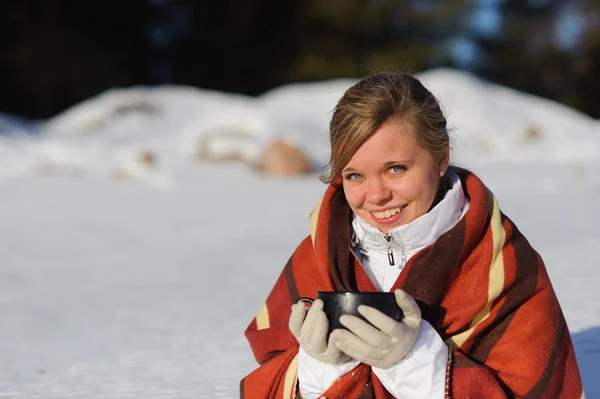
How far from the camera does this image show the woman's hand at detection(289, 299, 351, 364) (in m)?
1.32

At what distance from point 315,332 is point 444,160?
1.35 ft

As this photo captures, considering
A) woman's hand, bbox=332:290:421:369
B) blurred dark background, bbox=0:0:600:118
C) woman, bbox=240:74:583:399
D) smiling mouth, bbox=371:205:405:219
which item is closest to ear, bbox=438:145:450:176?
woman, bbox=240:74:583:399

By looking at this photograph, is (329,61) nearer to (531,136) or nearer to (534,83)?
(534,83)

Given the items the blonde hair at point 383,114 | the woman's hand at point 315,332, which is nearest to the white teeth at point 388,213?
the blonde hair at point 383,114

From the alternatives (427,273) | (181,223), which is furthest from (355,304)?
(181,223)

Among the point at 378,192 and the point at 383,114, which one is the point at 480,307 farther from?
the point at 383,114

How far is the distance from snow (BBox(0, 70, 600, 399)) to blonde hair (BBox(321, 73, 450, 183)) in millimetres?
159

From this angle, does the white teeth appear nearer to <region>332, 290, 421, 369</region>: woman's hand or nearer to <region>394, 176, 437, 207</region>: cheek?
<region>394, 176, 437, 207</region>: cheek

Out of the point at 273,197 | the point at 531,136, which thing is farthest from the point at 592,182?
the point at 273,197

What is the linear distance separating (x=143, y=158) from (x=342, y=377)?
6.13m

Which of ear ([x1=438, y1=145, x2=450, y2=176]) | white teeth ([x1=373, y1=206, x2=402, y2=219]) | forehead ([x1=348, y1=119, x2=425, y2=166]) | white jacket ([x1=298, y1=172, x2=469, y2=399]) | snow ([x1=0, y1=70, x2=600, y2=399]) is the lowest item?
snow ([x1=0, y1=70, x2=600, y2=399])

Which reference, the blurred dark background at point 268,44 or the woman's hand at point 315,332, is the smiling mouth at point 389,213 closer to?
the woman's hand at point 315,332

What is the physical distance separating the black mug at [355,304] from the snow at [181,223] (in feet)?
1.45

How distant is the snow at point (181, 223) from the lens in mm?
2660
